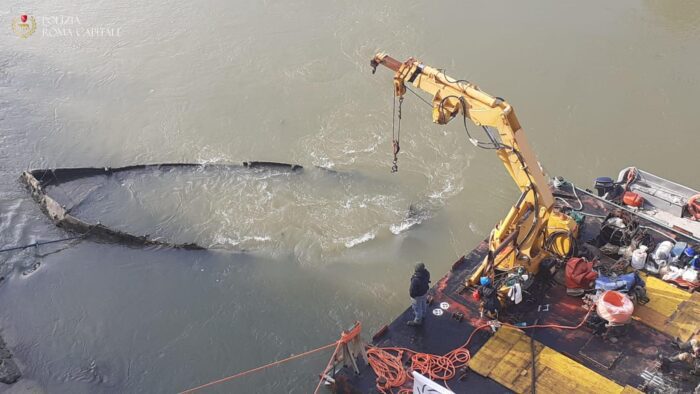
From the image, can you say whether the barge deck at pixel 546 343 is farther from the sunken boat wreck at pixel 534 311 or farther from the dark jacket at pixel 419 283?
the dark jacket at pixel 419 283

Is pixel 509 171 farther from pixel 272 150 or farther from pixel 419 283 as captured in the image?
pixel 272 150

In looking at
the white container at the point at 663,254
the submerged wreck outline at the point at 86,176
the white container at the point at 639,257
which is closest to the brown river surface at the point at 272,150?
the submerged wreck outline at the point at 86,176

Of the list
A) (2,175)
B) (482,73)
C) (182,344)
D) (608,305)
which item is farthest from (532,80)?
(2,175)

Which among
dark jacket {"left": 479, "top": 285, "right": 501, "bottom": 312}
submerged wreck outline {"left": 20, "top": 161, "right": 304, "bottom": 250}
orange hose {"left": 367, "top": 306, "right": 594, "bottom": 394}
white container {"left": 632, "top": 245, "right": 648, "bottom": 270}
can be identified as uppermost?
white container {"left": 632, "top": 245, "right": 648, "bottom": 270}

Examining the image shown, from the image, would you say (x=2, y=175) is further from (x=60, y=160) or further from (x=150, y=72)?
(x=150, y=72)

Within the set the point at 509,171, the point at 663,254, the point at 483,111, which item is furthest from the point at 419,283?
the point at 663,254

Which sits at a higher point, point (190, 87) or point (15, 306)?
point (190, 87)

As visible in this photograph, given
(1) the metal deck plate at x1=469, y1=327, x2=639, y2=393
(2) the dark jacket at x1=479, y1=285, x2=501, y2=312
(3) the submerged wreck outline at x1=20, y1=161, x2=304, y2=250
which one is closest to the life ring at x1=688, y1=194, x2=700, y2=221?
(1) the metal deck plate at x1=469, y1=327, x2=639, y2=393

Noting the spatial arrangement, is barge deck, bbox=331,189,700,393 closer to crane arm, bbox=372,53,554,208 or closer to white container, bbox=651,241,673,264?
white container, bbox=651,241,673,264
